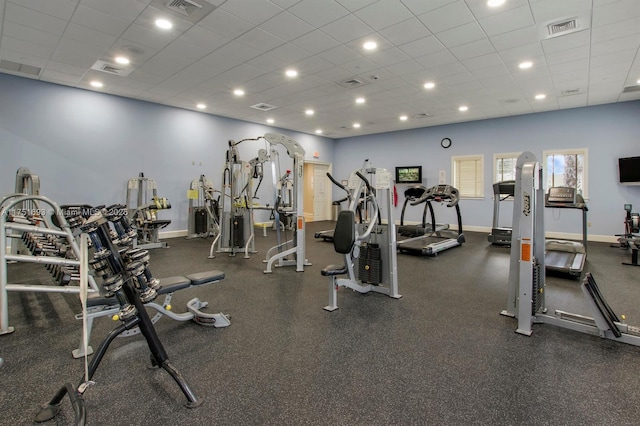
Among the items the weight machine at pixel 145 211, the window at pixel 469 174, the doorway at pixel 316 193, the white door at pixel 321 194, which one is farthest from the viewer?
the white door at pixel 321 194

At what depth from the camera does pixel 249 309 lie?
3.20 metres

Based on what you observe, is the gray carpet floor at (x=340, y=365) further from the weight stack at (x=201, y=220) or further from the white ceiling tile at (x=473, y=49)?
the weight stack at (x=201, y=220)

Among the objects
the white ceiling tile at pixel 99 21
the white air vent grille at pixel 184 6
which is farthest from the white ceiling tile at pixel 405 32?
the white ceiling tile at pixel 99 21

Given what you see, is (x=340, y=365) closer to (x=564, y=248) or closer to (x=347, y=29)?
(x=347, y=29)

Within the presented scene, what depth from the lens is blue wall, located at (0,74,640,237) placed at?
5774 millimetres

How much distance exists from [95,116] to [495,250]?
27.8 feet

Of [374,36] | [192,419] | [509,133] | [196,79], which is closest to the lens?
[192,419]

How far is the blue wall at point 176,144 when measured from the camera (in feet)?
18.9

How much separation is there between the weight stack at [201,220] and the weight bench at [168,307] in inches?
197

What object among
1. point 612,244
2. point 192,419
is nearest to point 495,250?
point 612,244

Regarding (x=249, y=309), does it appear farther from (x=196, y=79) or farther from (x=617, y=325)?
(x=196, y=79)

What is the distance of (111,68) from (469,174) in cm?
879

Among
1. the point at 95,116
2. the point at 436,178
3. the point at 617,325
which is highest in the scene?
the point at 95,116

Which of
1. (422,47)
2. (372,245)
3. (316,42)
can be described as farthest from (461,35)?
(372,245)
